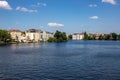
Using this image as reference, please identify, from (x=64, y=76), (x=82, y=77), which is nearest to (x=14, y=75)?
(x=64, y=76)

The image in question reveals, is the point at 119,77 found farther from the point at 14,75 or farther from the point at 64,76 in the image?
Answer: the point at 14,75

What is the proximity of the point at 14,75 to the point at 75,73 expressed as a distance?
807cm

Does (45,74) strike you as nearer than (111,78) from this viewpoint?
No

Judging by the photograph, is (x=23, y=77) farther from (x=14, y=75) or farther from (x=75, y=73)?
(x=75, y=73)

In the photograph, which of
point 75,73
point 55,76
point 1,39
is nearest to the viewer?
point 55,76

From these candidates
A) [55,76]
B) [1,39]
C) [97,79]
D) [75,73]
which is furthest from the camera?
[1,39]

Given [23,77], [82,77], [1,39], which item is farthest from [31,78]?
[1,39]

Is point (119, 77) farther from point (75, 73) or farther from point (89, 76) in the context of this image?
point (75, 73)

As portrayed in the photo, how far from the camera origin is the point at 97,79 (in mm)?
28250

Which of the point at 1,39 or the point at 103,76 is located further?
the point at 1,39

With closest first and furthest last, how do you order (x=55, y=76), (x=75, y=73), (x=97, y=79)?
(x=97, y=79) → (x=55, y=76) → (x=75, y=73)

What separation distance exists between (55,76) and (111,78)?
689 cm

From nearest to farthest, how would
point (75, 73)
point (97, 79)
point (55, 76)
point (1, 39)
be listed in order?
point (97, 79)
point (55, 76)
point (75, 73)
point (1, 39)

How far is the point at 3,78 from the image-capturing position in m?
28.6
